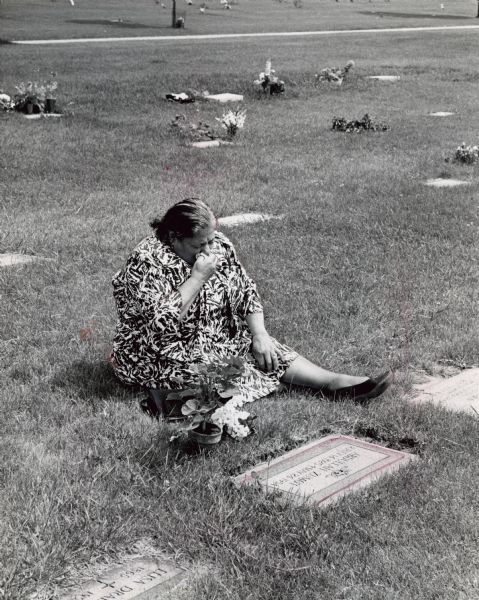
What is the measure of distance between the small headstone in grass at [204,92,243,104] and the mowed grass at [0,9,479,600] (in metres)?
3.04

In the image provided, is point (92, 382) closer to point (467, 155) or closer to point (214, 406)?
point (214, 406)

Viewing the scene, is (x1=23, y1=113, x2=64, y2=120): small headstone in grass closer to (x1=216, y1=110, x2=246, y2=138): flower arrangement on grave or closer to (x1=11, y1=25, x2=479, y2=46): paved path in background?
(x1=216, y1=110, x2=246, y2=138): flower arrangement on grave

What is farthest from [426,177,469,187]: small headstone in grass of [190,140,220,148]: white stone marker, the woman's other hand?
the woman's other hand

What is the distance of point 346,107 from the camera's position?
18156mm

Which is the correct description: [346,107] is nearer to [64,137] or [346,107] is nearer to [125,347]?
[64,137]

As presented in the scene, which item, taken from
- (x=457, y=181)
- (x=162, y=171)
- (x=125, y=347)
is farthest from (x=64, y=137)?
(x=125, y=347)

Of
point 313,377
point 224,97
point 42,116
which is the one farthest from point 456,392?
point 224,97

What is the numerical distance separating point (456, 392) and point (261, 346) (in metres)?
1.13

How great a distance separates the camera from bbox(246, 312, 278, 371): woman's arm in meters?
4.88

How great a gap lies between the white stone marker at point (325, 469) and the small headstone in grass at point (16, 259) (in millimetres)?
3758

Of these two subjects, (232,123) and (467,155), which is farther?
(232,123)

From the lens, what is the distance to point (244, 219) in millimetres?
8961

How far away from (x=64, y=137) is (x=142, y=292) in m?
9.26

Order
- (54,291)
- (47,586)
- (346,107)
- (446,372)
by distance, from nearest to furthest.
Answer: (47,586)
(446,372)
(54,291)
(346,107)
